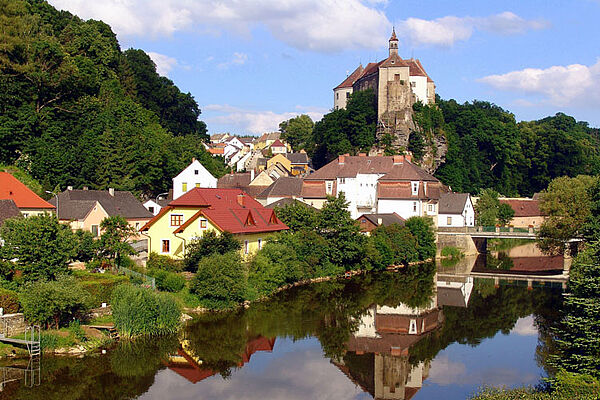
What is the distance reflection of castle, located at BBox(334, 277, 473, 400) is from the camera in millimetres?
23359

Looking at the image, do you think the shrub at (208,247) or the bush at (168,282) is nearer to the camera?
the bush at (168,282)

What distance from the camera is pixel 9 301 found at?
2469cm

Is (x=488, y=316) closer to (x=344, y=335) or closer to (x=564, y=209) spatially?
(x=344, y=335)

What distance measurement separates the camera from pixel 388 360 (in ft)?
85.8

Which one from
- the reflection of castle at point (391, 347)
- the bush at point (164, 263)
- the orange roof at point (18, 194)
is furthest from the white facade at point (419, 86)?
the bush at point (164, 263)

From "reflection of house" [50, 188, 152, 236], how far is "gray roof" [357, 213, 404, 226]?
20054 mm

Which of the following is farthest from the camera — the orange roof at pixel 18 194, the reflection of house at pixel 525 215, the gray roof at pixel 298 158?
the gray roof at pixel 298 158

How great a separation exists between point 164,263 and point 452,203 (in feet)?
136

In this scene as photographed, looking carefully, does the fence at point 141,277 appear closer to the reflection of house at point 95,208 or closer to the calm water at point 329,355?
the calm water at point 329,355

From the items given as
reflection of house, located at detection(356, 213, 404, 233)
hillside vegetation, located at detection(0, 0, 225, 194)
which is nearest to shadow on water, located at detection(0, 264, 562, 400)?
reflection of house, located at detection(356, 213, 404, 233)

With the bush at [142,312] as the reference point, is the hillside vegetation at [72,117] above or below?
above

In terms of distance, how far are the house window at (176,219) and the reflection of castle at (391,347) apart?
13.2 meters

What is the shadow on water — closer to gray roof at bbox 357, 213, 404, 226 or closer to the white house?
gray roof at bbox 357, 213, 404, 226

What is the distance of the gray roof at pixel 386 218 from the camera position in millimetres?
58156
